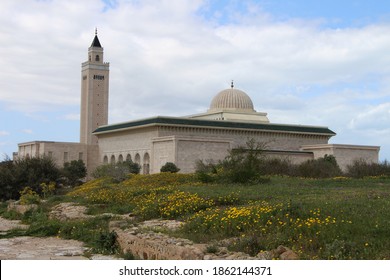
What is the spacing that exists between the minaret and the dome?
1639 cm

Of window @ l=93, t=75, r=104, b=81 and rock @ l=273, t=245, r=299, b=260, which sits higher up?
window @ l=93, t=75, r=104, b=81

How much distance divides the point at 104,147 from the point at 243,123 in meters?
17.5

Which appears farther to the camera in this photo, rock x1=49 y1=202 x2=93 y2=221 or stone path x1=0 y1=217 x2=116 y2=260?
rock x1=49 y1=202 x2=93 y2=221

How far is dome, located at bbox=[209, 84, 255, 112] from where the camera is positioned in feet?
236

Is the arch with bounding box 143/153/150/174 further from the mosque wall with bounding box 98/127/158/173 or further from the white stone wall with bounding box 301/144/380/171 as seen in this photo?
the white stone wall with bounding box 301/144/380/171

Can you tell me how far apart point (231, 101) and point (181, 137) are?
15.9 metres

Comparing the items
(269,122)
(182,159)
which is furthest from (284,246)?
(269,122)

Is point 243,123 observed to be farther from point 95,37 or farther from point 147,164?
point 95,37

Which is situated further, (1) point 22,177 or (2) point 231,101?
(2) point 231,101

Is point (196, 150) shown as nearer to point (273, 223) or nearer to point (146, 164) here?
point (146, 164)

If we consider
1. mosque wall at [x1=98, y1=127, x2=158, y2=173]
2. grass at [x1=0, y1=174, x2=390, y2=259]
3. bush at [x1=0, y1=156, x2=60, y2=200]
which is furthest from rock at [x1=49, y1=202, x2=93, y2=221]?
mosque wall at [x1=98, y1=127, x2=158, y2=173]

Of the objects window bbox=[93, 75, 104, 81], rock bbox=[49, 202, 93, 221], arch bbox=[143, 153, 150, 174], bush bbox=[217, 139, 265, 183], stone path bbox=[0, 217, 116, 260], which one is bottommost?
stone path bbox=[0, 217, 116, 260]

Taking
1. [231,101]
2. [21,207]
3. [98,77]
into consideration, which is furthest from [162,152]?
[21,207]

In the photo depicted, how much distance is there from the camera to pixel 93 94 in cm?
8162
